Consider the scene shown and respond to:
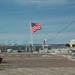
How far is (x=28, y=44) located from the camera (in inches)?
2980

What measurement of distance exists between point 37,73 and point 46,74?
769 millimetres

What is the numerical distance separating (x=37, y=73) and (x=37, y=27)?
41.3 meters

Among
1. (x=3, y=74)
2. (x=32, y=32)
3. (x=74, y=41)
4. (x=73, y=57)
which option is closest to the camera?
(x=3, y=74)

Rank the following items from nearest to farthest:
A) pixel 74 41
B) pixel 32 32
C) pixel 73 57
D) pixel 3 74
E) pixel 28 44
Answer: pixel 3 74
pixel 73 57
pixel 32 32
pixel 28 44
pixel 74 41

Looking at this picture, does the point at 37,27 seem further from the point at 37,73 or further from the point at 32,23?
the point at 37,73

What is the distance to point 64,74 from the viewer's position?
19.5 m

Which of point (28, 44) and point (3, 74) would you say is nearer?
point (3, 74)

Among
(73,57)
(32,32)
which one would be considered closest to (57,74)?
(73,57)

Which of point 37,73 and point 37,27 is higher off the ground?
point 37,27

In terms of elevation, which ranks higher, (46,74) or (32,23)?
(32,23)

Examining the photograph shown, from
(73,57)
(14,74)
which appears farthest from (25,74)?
(73,57)

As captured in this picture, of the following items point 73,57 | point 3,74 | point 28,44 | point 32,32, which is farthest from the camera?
point 28,44

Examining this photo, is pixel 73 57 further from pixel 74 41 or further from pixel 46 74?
pixel 74 41

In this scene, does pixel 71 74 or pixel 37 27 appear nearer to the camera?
pixel 71 74
